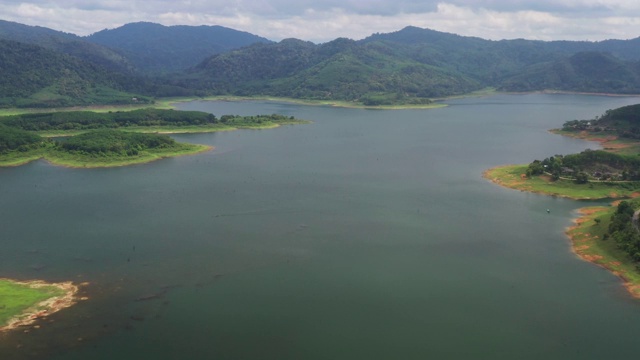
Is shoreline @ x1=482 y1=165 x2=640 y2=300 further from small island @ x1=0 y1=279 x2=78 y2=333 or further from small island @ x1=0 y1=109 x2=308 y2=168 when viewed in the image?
small island @ x1=0 y1=109 x2=308 y2=168

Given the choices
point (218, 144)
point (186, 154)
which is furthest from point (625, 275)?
point (218, 144)

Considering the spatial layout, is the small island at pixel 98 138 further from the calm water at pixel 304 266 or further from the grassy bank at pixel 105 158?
the calm water at pixel 304 266

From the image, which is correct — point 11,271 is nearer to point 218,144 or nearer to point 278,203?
point 278,203

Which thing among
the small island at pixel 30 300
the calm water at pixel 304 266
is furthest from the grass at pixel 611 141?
the small island at pixel 30 300

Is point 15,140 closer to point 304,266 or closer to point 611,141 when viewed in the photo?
point 304,266

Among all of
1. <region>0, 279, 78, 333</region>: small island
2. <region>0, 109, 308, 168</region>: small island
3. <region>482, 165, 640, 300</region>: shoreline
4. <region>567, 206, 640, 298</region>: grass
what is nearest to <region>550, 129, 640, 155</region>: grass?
<region>482, 165, 640, 300</region>: shoreline

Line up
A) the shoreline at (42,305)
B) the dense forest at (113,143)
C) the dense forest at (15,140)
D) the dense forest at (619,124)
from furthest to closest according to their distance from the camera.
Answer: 1. the dense forest at (619,124)
2. the dense forest at (15,140)
3. the dense forest at (113,143)
4. the shoreline at (42,305)

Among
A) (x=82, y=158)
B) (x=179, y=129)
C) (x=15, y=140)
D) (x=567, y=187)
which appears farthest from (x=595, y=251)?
(x=179, y=129)
